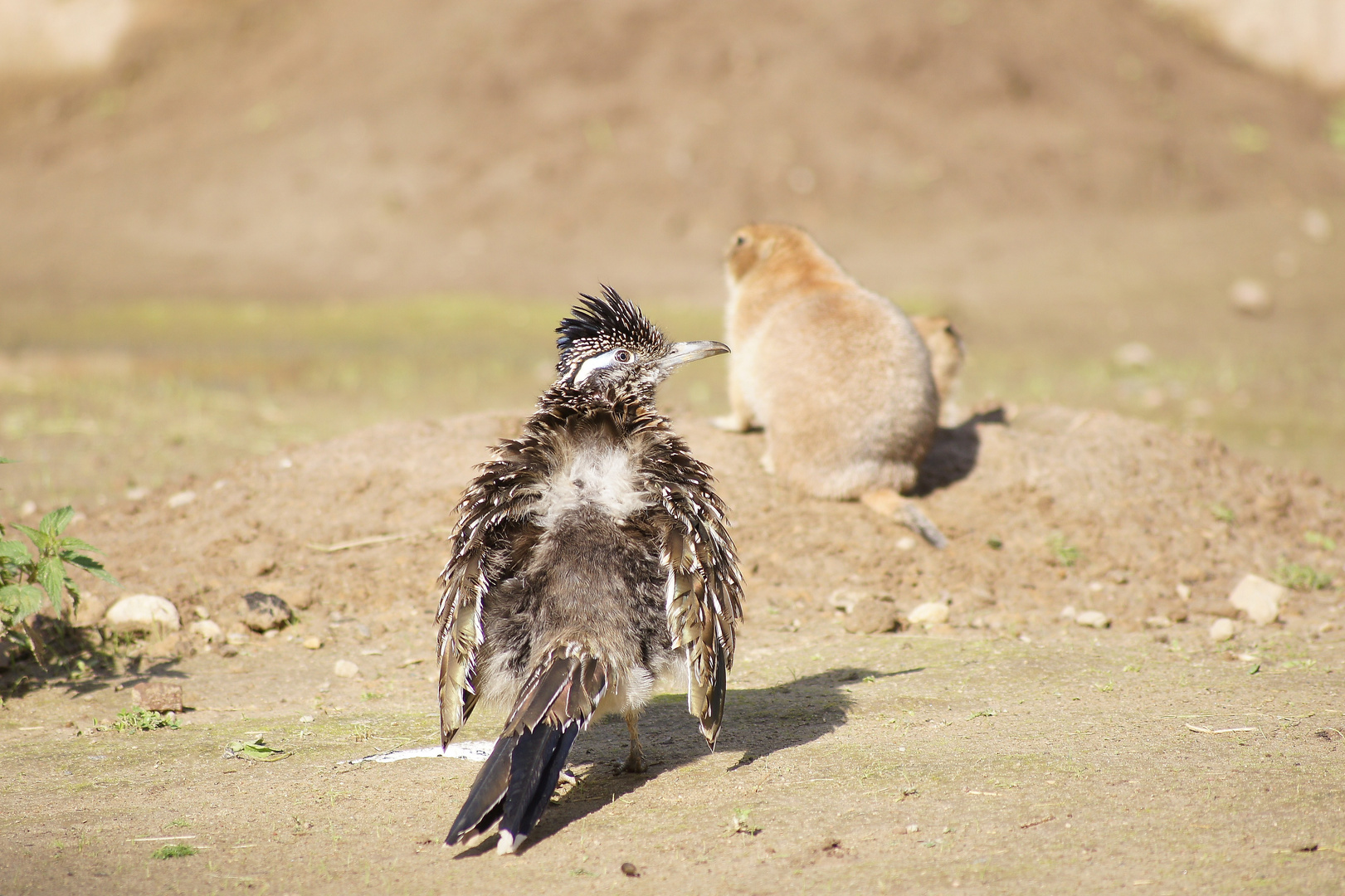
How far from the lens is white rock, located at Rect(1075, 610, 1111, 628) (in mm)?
6660

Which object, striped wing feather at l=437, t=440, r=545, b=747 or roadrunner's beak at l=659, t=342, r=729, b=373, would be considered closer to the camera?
striped wing feather at l=437, t=440, r=545, b=747

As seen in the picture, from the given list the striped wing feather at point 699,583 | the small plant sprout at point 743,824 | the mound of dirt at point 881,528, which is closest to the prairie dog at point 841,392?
the mound of dirt at point 881,528

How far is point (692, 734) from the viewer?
5.09 metres

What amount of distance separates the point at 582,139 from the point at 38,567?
18245mm

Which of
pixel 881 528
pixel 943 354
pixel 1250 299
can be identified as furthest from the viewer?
pixel 1250 299

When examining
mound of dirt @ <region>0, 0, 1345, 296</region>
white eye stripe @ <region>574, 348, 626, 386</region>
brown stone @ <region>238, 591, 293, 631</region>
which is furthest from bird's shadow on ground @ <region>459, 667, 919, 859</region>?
mound of dirt @ <region>0, 0, 1345, 296</region>

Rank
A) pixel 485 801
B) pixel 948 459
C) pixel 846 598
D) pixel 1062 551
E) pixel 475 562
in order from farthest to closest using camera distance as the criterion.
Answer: pixel 948 459 < pixel 1062 551 < pixel 846 598 < pixel 475 562 < pixel 485 801

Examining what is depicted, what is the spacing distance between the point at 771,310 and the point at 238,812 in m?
5.28

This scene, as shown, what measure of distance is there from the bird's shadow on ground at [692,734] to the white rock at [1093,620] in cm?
156

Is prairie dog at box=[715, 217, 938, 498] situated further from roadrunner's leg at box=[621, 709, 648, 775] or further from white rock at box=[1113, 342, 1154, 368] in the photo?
white rock at box=[1113, 342, 1154, 368]

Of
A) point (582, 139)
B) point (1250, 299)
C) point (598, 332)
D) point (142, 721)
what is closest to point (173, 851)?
point (142, 721)

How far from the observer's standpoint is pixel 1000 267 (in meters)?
18.9

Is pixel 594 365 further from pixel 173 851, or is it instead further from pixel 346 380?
pixel 346 380

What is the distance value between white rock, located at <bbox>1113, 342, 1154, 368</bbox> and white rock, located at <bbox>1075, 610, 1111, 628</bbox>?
859 cm
